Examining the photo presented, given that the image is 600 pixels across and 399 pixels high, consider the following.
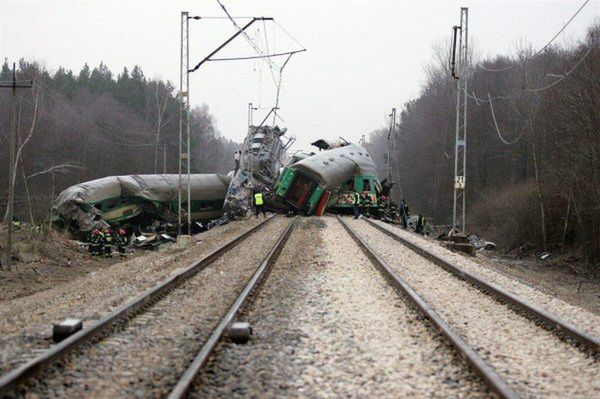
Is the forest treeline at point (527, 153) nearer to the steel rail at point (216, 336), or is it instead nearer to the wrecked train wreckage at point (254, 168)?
the wrecked train wreckage at point (254, 168)

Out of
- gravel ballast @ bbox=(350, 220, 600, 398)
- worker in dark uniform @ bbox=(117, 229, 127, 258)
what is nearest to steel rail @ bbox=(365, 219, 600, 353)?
gravel ballast @ bbox=(350, 220, 600, 398)

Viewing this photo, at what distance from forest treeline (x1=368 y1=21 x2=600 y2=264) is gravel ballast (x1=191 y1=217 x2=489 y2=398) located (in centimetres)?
1595

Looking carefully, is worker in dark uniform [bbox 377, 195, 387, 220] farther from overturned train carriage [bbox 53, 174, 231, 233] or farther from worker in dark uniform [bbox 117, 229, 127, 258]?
worker in dark uniform [bbox 117, 229, 127, 258]

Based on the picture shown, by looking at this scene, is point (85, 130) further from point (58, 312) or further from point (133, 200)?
point (58, 312)

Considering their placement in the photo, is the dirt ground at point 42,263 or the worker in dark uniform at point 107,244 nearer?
the dirt ground at point 42,263

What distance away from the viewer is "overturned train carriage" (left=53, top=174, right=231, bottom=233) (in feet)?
83.4

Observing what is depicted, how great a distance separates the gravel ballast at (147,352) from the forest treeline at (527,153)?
56.3ft

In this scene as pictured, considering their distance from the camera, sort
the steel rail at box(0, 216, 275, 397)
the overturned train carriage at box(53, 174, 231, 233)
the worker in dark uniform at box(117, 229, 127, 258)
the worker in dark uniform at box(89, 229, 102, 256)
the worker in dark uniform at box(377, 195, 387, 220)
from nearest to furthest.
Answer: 1. the steel rail at box(0, 216, 275, 397)
2. the worker in dark uniform at box(89, 229, 102, 256)
3. the worker in dark uniform at box(117, 229, 127, 258)
4. the overturned train carriage at box(53, 174, 231, 233)
5. the worker in dark uniform at box(377, 195, 387, 220)

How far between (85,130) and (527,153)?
42.6m

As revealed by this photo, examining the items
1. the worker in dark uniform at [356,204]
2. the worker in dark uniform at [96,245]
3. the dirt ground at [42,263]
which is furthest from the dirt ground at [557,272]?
the worker in dark uniform at [96,245]

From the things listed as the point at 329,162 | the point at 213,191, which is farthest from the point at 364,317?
the point at 213,191

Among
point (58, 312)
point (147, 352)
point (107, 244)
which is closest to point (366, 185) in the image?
point (107, 244)

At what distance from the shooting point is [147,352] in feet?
18.5

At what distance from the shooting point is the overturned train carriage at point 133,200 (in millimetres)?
25422
